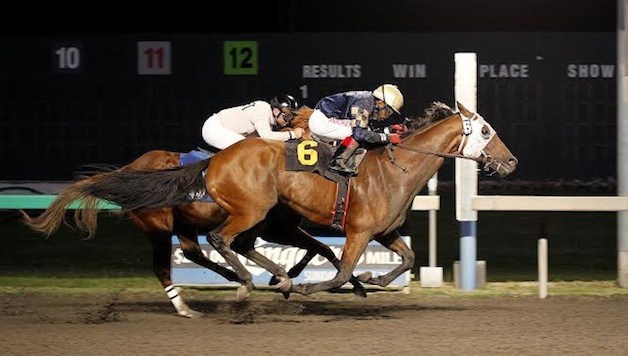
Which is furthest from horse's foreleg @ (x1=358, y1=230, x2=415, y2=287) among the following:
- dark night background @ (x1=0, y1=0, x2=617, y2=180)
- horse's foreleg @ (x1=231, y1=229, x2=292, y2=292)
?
dark night background @ (x1=0, y1=0, x2=617, y2=180)

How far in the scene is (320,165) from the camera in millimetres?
8258

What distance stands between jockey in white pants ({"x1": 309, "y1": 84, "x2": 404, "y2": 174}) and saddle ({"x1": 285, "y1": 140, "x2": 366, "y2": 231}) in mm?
44

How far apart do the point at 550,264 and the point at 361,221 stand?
15.0ft

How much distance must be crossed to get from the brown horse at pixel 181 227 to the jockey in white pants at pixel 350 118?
61 cm

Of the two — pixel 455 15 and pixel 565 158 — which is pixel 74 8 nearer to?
pixel 455 15

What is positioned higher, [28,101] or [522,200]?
[28,101]

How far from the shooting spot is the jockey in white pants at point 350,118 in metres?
8.25

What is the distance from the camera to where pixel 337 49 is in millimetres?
17438

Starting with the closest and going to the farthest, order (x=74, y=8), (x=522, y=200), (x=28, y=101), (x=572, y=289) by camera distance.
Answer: (x=522, y=200) < (x=572, y=289) < (x=28, y=101) < (x=74, y=8)

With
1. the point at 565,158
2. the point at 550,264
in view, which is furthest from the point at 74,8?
the point at 550,264

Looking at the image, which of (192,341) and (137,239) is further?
(137,239)

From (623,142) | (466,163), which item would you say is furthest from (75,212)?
(623,142)

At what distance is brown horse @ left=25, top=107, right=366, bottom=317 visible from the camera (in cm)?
852

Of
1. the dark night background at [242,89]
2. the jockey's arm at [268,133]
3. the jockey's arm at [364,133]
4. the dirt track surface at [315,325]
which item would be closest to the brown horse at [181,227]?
the dirt track surface at [315,325]
